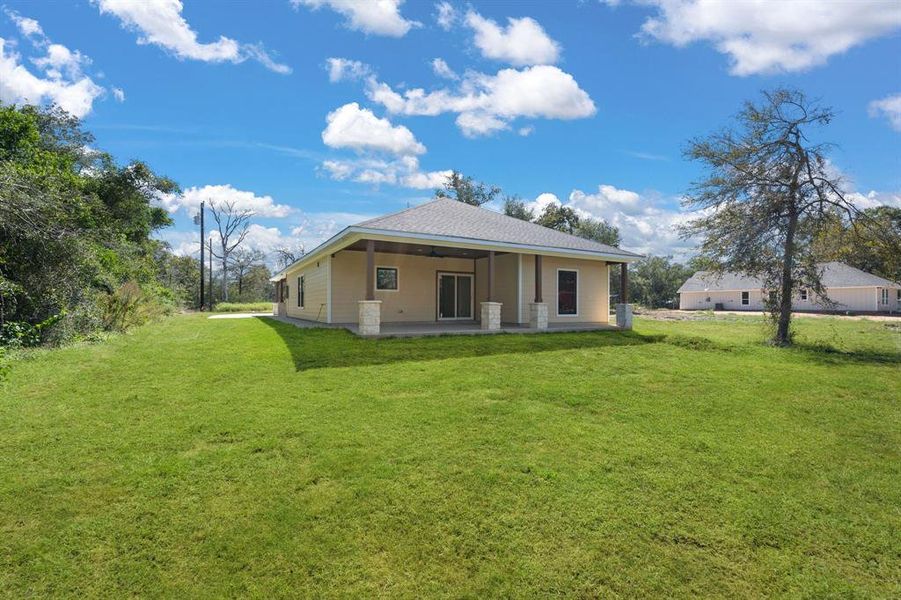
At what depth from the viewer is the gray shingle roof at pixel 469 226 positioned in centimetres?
1098

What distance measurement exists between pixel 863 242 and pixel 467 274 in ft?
33.8

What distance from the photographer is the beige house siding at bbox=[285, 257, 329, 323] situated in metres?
13.8

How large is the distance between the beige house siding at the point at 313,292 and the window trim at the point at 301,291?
0.14 feet

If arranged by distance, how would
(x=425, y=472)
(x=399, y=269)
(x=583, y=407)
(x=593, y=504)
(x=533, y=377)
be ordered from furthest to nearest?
(x=399, y=269)
(x=533, y=377)
(x=583, y=407)
(x=425, y=472)
(x=593, y=504)

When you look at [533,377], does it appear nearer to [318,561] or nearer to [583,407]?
[583,407]

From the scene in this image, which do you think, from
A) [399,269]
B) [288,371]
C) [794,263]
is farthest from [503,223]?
[288,371]

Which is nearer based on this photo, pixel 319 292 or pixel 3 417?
pixel 3 417

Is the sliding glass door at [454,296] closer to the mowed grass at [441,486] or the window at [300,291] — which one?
the window at [300,291]

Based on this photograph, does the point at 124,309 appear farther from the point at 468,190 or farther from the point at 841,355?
the point at 468,190

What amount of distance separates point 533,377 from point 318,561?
4483mm

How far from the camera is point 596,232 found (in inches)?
1465

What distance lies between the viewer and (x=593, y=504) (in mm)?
3102

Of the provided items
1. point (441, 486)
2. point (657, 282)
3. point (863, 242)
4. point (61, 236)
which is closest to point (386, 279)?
point (61, 236)

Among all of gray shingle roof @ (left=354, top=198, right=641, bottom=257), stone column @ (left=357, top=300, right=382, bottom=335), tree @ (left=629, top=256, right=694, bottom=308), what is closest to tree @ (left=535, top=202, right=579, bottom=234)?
tree @ (left=629, top=256, right=694, bottom=308)
